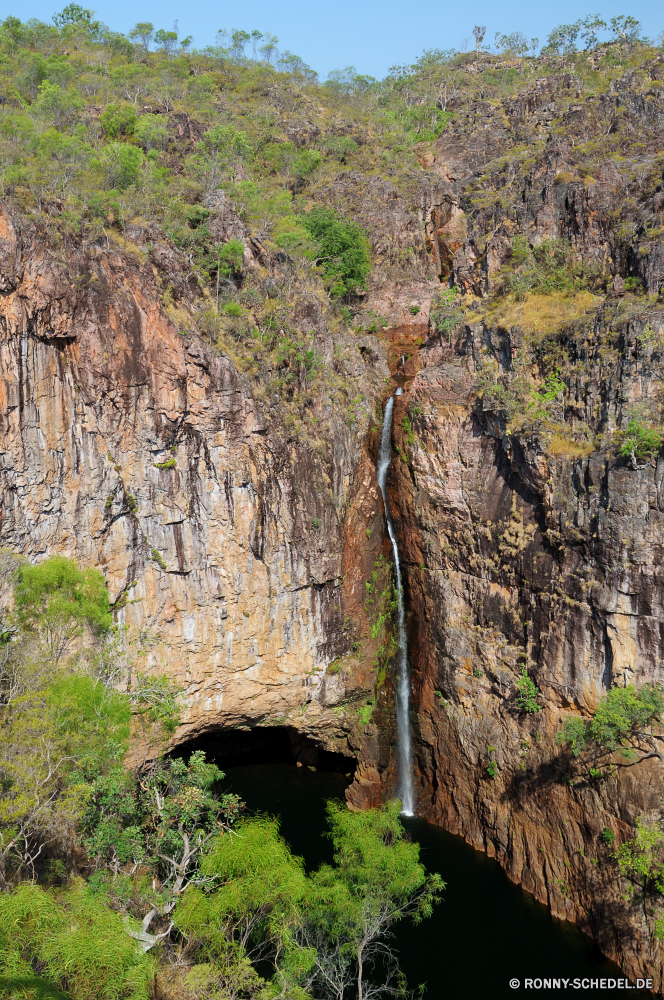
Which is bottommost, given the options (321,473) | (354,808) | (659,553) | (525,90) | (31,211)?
(354,808)

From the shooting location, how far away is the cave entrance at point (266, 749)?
26.1 m

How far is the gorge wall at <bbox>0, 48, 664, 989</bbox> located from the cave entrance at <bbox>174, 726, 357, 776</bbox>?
2170mm

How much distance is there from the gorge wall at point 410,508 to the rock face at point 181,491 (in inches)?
2.7

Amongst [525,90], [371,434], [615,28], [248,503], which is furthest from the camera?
[615,28]

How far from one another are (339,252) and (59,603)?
2069cm

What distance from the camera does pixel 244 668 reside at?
22.7m

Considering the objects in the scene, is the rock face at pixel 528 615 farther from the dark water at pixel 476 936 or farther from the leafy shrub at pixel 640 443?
the dark water at pixel 476 936

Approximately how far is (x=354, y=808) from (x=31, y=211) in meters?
22.5

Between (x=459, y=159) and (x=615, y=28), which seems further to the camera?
(x=615, y=28)

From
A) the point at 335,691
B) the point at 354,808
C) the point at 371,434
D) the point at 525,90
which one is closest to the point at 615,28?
the point at 525,90

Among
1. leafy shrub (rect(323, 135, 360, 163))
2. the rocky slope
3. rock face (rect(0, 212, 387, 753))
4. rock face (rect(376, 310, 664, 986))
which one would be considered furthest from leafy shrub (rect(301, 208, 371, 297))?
leafy shrub (rect(323, 135, 360, 163))

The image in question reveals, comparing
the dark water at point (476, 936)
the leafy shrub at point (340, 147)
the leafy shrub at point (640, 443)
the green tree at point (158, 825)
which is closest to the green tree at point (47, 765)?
the green tree at point (158, 825)

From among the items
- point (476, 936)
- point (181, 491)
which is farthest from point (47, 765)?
point (476, 936)

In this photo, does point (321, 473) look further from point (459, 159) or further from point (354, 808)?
point (459, 159)
